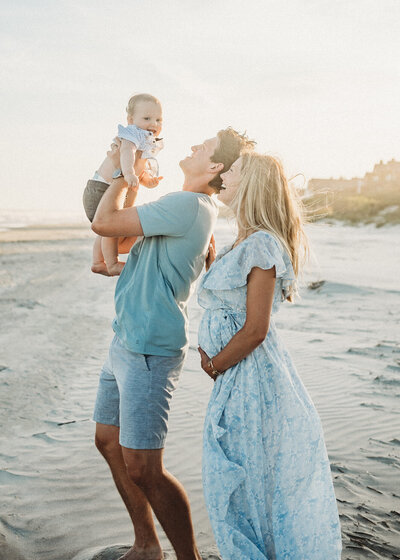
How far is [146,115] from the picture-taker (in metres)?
3.19

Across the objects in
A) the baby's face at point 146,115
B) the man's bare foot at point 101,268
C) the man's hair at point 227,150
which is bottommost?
the man's bare foot at point 101,268

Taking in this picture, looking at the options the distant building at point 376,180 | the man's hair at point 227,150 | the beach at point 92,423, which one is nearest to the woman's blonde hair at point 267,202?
the man's hair at point 227,150

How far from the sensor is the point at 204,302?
2742mm

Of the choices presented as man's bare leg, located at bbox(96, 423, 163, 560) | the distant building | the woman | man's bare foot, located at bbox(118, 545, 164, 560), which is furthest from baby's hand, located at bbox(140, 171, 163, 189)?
the distant building

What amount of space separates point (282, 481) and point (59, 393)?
4.02m

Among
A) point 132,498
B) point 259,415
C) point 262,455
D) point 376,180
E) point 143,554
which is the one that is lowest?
point 143,554

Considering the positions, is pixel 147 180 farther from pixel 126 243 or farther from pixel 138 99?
→ pixel 138 99

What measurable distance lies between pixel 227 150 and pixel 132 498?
5.71 ft

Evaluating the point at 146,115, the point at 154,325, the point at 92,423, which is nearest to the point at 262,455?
the point at 154,325

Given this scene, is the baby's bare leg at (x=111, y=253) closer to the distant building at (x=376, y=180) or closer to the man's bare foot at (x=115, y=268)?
the man's bare foot at (x=115, y=268)

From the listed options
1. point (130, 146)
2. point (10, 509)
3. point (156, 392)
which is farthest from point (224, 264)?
point (10, 509)

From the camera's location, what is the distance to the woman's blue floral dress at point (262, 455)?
2449 millimetres

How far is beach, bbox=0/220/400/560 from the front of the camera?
3.47 metres

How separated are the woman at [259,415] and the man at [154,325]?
0.16m
